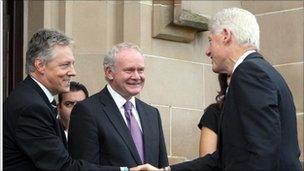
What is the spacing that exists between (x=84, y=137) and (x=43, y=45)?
585 millimetres

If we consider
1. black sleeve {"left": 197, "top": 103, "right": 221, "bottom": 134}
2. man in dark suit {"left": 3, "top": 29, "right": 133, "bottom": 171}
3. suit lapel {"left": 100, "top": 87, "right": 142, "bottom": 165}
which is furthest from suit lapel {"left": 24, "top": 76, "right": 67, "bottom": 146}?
black sleeve {"left": 197, "top": 103, "right": 221, "bottom": 134}

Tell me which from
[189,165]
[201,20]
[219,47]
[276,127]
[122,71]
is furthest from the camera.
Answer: [201,20]

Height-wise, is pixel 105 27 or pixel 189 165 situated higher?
pixel 105 27

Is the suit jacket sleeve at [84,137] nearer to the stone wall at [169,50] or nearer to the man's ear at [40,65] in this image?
the man's ear at [40,65]

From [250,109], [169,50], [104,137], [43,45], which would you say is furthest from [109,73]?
[169,50]

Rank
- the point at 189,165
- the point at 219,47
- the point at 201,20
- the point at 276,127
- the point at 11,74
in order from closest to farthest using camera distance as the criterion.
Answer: the point at 276,127, the point at 219,47, the point at 189,165, the point at 11,74, the point at 201,20

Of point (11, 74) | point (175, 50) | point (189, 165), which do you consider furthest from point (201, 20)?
point (189, 165)

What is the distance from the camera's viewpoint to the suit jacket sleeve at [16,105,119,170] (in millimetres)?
5828

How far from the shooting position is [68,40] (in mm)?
6258

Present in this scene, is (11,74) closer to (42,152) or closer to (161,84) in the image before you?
(161,84)

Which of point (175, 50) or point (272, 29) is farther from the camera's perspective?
point (272, 29)

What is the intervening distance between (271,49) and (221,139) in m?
3.97

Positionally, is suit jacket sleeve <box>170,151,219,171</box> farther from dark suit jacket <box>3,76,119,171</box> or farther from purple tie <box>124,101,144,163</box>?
dark suit jacket <box>3,76,119,171</box>

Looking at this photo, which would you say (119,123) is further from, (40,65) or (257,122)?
(257,122)
